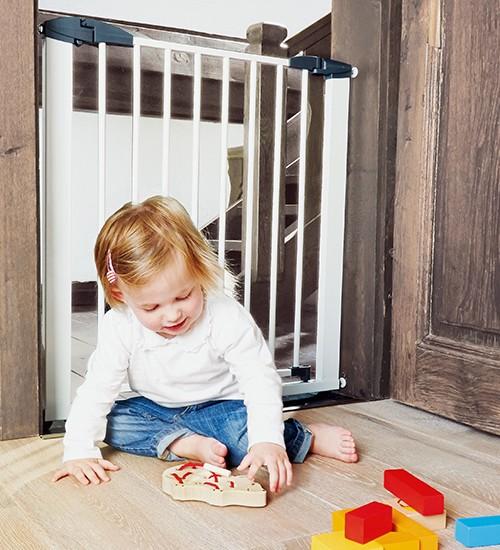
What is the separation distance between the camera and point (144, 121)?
390cm

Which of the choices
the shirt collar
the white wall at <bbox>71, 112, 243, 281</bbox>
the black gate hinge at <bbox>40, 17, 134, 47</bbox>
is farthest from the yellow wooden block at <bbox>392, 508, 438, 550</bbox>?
the white wall at <bbox>71, 112, 243, 281</bbox>

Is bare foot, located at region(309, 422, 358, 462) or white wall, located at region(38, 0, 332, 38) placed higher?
white wall, located at region(38, 0, 332, 38)

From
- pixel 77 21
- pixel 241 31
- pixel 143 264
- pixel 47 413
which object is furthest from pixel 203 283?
pixel 241 31

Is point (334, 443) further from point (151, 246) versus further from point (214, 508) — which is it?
point (151, 246)

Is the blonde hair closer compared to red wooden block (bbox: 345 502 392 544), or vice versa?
red wooden block (bbox: 345 502 392 544)

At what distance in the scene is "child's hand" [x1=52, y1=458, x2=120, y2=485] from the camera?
4.24 feet

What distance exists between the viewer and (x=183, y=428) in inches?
57.1

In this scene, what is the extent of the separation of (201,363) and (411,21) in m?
0.99

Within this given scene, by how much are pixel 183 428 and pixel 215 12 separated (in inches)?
120

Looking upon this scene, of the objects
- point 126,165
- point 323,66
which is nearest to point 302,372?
point 323,66

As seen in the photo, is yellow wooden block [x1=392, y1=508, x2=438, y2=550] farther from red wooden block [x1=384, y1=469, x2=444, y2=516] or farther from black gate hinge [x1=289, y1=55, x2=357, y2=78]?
black gate hinge [x1=289, y1=55, x2=357, y2=78]

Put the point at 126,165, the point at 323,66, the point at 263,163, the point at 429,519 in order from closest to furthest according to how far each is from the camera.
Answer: the point at 429,519 < the point at 323,66 < the point at 263,163 < the point at 126,165

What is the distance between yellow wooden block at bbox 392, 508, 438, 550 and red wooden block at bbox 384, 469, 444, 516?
4cm

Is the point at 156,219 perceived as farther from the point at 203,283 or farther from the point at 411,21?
the point at 411,21
